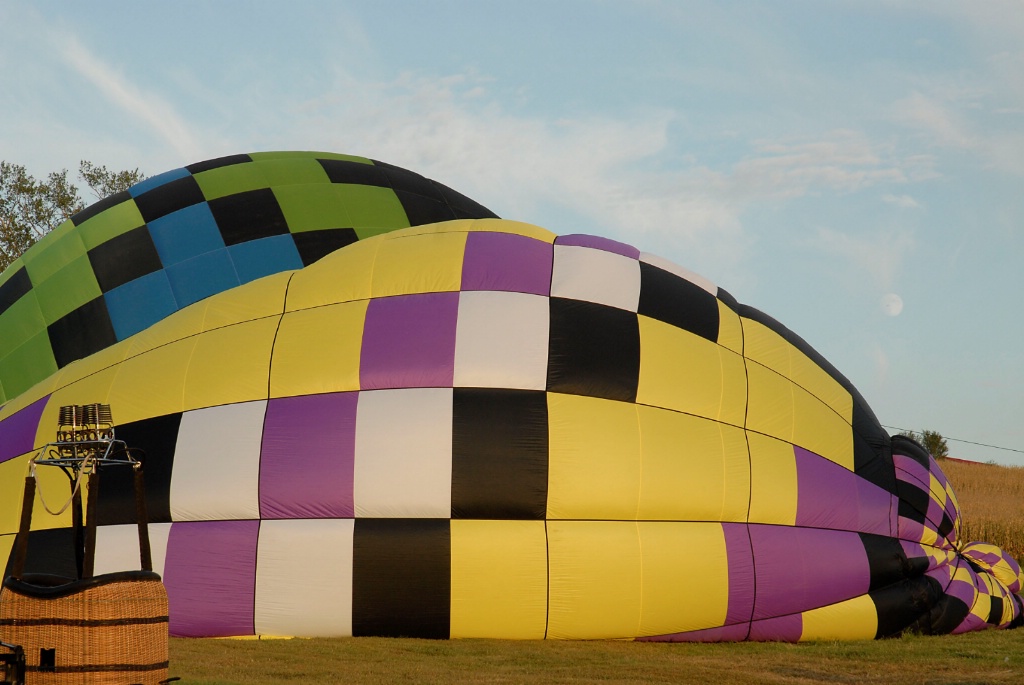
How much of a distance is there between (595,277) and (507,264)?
638 millimetres

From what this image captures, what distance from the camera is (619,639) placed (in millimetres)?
6898

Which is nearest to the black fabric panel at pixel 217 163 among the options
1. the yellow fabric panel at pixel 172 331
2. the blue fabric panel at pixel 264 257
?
the blue fabric panel at pixel 264 257

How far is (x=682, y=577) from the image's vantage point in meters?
6.92

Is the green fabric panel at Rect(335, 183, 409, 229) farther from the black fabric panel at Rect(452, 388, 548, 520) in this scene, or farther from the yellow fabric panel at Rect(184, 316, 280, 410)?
the black fabric panel at Rect(452, 388, 548, 520)

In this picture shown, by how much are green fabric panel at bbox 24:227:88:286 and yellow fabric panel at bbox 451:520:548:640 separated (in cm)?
636

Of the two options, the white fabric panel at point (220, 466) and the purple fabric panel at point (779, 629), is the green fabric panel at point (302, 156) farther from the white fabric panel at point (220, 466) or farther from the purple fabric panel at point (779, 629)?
the purple fabric panel at point (779, 629)

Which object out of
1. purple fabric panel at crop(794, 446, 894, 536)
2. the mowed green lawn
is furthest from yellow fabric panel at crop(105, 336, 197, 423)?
purple fabric panel at crop(794, 446, 894, 536)

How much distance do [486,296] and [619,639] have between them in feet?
7.94

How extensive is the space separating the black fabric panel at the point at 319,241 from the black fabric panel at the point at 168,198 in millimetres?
1198

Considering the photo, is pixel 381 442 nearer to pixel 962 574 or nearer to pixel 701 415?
pixel 701 415

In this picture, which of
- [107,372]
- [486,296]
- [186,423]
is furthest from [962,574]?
[107,372]

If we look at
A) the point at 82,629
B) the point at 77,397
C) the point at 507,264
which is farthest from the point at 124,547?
the point at 507,264

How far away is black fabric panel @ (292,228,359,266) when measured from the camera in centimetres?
1123

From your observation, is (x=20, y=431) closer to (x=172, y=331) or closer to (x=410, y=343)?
(x=172, y=331)
